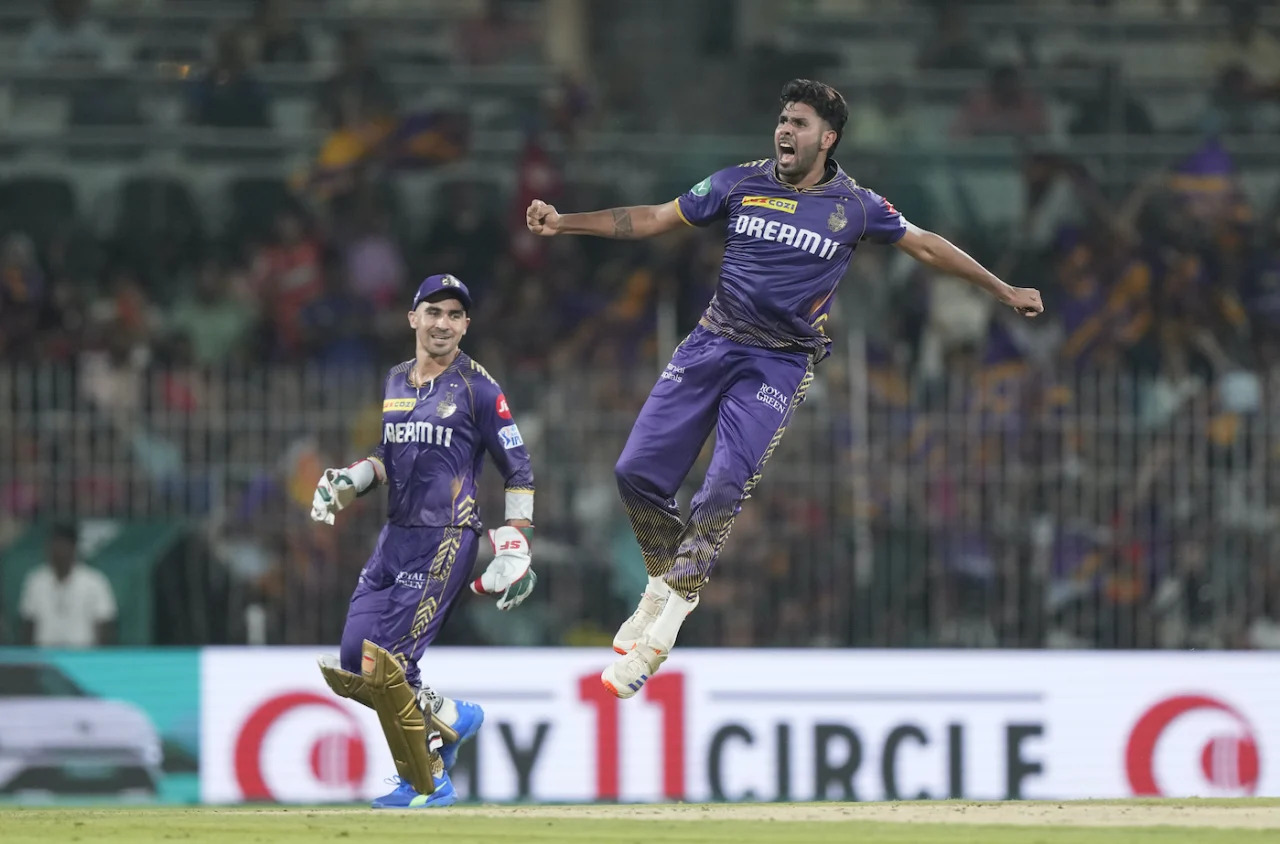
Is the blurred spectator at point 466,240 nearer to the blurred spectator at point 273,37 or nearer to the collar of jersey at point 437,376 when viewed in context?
the blurred spectator at point 273,37

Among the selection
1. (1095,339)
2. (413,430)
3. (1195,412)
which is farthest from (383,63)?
(413,430)

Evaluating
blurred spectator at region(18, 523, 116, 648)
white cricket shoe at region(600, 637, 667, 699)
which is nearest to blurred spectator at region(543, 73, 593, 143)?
blurred spectator at region(18, 523, 116, 648)

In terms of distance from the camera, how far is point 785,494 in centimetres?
1542

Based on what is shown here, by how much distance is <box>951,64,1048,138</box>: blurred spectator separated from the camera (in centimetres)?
1927

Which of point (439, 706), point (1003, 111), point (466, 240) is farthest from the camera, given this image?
point (1003, 111)

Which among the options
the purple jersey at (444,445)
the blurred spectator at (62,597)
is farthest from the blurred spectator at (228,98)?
the purple jersey at (444,445)

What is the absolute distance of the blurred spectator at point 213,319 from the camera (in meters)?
17.4

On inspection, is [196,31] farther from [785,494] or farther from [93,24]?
[785,494]

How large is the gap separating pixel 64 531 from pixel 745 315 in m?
6.46

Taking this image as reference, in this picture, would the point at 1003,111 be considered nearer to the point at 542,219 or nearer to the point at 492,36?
the point at 492,36

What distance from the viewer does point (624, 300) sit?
17859 mm

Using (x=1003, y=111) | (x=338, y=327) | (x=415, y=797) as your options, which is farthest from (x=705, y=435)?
(x=1003, y=111)

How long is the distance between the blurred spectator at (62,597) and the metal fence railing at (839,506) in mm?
451

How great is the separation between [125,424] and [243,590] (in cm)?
143
